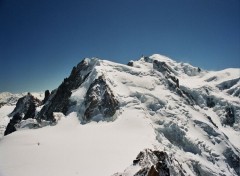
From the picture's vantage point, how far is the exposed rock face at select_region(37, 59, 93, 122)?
90.2 meters

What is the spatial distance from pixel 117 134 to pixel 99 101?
1574 centimetres

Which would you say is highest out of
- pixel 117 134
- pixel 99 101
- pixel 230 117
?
pixel 230 117

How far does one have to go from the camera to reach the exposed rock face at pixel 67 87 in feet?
296

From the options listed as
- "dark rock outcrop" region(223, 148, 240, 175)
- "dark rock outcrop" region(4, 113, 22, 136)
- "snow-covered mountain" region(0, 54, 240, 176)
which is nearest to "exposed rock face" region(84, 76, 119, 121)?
"snow-covered mountain" region(0, 54, 240, 176)

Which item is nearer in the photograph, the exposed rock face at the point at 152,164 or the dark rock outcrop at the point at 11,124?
the exposed rock face at the point at 152,164

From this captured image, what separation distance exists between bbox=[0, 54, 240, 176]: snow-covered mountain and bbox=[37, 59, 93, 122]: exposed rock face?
0.44 metres

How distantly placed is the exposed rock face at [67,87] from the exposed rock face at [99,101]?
1036 centimetres

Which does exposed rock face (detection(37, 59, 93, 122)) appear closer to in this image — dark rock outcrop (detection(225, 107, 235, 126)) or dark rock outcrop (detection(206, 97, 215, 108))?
dark rock outcrop (detection(206, 97, 215, 108))

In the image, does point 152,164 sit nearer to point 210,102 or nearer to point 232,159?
point 232,159

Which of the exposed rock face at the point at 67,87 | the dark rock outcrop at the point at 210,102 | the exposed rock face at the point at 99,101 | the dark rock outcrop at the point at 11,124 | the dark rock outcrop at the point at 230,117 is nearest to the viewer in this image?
the exposed rock face at the point at 99,101


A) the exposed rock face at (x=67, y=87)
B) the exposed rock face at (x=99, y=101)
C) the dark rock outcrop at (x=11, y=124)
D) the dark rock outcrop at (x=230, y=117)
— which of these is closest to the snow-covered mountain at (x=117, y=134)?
the exposed rock face at (x=99, y=101)

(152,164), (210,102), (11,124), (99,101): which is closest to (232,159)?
(99,101)

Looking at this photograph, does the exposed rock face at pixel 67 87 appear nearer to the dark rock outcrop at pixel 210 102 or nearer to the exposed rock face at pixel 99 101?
the exposed rock face at pixel 99 101

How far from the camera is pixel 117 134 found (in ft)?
209
